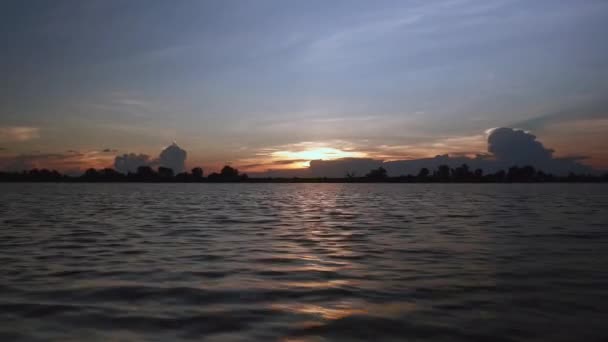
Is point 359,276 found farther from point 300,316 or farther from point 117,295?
point 117,295

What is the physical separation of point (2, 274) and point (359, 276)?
9.53 m

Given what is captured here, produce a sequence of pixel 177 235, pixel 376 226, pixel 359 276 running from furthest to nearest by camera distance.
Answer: pixel 376 226 < pixel 177 235 < pixel 359 276

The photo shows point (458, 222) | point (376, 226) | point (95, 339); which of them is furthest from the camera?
point (458, 222)

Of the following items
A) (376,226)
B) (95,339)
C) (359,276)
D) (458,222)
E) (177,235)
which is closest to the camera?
(95,339)

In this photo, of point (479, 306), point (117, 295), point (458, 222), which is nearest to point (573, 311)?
point (479, 306)

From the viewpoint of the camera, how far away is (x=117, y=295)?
984cm

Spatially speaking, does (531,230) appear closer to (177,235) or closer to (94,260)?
(177,235)

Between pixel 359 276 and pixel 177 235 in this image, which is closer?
pixel 359 276

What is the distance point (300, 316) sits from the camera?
27.2 ft

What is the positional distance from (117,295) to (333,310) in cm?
479

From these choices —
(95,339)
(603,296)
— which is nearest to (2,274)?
(95,339)

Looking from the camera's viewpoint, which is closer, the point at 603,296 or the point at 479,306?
the point at 479,306

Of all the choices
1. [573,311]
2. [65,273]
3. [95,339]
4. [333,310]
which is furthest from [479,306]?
[65,273]

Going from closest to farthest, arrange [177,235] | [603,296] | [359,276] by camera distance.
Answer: [603,296]
[359,276]
[177,235]
